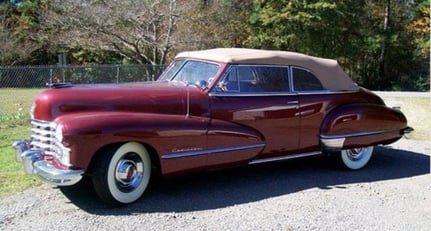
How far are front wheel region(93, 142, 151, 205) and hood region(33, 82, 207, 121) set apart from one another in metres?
0.48

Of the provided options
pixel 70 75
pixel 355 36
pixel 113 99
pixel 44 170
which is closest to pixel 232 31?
pixel 355 36

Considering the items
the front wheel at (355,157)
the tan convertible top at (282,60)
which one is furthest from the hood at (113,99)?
the front wheel at (355,157)

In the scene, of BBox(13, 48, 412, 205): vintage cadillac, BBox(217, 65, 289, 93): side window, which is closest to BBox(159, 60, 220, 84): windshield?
BBox(13, 48, 412, 205): vintage cadillac

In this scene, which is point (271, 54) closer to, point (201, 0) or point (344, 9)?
point (201, 0)

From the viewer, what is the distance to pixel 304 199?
5.45 metres

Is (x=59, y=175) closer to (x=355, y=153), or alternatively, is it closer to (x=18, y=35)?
(x=355, y=153)

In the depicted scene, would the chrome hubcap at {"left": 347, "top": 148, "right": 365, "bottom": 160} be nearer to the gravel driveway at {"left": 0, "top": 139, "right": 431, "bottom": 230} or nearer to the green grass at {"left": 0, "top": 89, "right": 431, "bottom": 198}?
the gravel driveway at {"left": 0, "top": 139, "right": 431, "bottom": 230}

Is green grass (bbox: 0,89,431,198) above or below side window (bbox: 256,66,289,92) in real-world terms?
below

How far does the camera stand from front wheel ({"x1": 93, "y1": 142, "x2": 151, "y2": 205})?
476 cm

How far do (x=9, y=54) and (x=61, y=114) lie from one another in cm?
2526

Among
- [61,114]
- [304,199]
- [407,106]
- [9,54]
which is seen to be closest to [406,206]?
[304,199]

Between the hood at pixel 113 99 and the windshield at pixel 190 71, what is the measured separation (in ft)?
1.23

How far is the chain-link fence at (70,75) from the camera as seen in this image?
50.9 feet

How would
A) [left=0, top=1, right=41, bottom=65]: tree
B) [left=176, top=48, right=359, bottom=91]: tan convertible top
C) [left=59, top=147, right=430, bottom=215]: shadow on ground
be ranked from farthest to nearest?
[left=0, top=1, right=41, bottom=65]: tree → [left=176, top=48, right=359, bottom=91]: tan convertible top → [left=59, top=147, right=430, bottom=215]: shadow on ground
